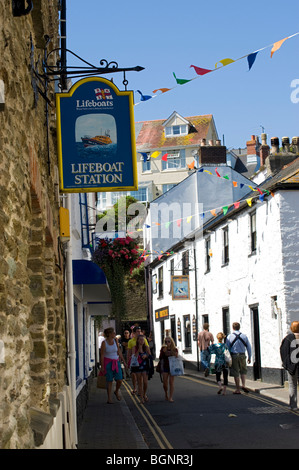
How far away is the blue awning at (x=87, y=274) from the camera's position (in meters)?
12.2

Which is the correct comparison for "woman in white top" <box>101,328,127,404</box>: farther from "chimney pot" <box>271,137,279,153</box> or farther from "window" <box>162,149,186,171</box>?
"window" <box>162,149,186,171</box>

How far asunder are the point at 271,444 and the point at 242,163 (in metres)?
56.0

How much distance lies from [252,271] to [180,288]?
6.85m

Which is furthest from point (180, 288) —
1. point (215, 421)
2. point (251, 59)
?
point (251, 59)

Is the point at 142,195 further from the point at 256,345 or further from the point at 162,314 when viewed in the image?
the point at 256,345

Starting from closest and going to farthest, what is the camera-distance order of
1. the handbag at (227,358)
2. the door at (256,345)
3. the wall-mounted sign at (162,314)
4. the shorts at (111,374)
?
the shorts at (111,374)
the handbag at (227,358)
the door at (256,345)
the wall-mounted sign at (162,314)

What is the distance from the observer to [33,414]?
19.4 ft

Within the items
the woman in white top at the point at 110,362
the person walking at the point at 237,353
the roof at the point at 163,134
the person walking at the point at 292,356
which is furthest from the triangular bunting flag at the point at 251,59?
the roof at the point at 163,134

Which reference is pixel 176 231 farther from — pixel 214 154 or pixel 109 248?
pixel 109 248

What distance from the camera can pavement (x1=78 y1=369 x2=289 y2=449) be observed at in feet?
32.1

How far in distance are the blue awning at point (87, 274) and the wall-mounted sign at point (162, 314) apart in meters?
25.6

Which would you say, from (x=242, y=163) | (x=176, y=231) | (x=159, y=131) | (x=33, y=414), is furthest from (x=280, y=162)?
(x=159, y=131)

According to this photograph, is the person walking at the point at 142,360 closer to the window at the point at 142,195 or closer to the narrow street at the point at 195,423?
the narrow street at the point at 195,423

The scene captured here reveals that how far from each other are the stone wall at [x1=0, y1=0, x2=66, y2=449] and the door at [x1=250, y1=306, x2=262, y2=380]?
16.4 meters
